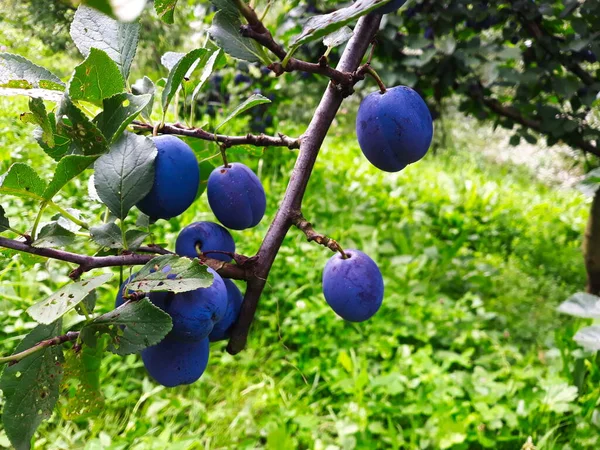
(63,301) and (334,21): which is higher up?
(334,21)

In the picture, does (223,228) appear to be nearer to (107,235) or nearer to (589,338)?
(107,235)

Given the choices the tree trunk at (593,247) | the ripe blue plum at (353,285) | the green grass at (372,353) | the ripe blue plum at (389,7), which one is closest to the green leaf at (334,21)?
the ripe blue plum at (389,7)

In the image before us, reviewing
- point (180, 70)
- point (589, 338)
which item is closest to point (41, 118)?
point (180, 70)

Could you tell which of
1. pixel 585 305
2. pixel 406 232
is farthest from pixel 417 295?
pixel 585 305

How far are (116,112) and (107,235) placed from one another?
0.12 m

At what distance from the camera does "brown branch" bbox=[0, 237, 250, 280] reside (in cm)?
39

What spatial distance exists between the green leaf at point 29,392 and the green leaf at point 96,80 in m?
0.22

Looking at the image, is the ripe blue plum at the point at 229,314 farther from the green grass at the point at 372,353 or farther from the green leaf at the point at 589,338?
the green leaf at the point at 589,338

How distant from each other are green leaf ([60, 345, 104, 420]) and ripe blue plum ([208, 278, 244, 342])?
12 cm

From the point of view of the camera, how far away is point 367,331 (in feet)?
6.44

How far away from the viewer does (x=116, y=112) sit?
406 millimetres

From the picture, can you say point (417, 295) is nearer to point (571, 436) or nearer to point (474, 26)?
point (571, 436)

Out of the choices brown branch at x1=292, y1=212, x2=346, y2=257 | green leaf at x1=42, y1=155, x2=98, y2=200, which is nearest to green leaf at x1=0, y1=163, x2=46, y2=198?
green leaf at x1=42, y1=155, x2=98, y2=200

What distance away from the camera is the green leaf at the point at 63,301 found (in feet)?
1.16
